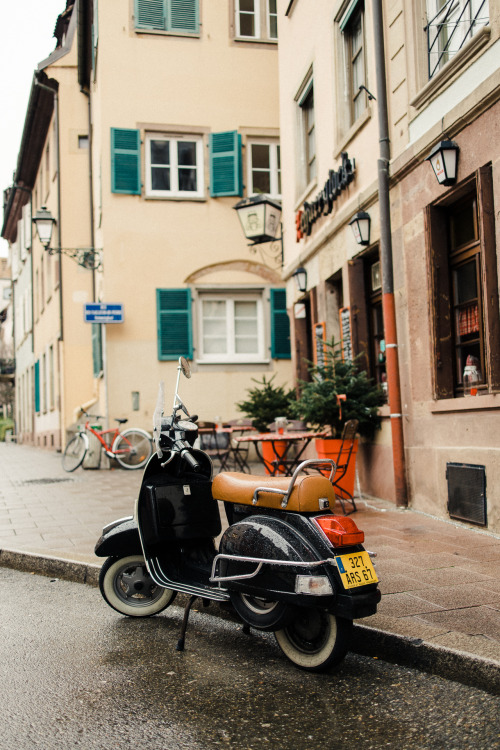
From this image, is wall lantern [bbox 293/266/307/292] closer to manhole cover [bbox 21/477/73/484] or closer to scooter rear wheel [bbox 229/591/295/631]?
manhole cover [bbox 21/477/73/484]

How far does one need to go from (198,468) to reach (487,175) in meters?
3.82

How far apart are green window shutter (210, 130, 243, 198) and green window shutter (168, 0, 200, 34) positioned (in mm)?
2325

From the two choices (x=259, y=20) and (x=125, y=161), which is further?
(x=259, y=20)

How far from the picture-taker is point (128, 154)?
15.9 meters

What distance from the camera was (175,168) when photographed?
53.7ft

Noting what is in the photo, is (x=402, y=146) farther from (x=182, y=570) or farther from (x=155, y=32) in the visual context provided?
(x=155, y=32)

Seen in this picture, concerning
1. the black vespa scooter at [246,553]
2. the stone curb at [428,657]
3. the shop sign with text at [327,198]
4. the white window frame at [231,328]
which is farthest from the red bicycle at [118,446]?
the stone curb at [428,657]

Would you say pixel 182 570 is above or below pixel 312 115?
below

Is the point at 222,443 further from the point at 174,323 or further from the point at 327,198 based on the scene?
the point at 327,198

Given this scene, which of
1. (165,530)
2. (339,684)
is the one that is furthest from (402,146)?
(339,684)

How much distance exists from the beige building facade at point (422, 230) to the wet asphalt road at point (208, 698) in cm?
318

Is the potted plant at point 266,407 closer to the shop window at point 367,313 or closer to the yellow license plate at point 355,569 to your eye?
the shop window at point 367,313

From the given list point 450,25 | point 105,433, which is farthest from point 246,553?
point 105,433

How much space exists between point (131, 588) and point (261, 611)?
117cm
